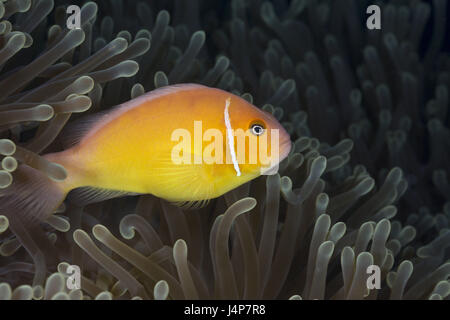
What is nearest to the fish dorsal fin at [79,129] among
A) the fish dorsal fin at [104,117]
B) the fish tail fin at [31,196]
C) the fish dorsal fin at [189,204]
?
the fish dorsal fin at [104,117]

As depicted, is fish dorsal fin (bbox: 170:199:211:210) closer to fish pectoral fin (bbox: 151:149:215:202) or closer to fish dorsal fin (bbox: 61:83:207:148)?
fish pectoral fin (bbox: 151:149:215:202)

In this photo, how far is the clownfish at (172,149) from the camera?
1.43 m

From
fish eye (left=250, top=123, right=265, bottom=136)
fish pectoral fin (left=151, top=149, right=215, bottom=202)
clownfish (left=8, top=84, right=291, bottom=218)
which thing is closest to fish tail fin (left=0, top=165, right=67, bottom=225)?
clownfish (left=8, top=84, right=291, bottom=218)

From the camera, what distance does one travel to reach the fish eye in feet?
4.69

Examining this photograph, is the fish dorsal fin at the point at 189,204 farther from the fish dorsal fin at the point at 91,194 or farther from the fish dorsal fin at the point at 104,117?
the fish dorsal fin at the point at 104,117

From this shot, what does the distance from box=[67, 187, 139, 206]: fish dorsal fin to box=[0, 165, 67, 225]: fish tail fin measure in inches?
2.7

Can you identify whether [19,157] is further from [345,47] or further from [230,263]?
[345,47]

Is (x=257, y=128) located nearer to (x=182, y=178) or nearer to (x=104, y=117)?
(x=182, y=178)

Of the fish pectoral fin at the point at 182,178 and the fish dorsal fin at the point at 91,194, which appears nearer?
the fish pectoral fin at the point at 182,178

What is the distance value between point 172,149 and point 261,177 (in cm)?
46

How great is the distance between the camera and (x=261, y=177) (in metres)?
1.79

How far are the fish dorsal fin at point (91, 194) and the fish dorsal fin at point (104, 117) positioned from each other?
5.4 inches

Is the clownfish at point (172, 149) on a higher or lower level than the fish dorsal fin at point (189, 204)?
higher

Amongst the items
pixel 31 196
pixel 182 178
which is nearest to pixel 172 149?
pixel 182 178
